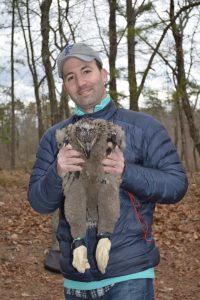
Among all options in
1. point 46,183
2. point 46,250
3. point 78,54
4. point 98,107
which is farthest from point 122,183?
point 46,250

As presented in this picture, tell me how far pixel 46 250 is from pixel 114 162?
24.8 ft

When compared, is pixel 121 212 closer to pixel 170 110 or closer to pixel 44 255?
pixel 44 255

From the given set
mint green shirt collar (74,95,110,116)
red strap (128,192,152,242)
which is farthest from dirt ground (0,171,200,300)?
mint green shirt collar (74,95,110,116)

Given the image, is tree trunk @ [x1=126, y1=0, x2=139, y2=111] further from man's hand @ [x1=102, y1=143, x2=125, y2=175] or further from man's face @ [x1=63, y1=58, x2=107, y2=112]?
man's hand @ [x1=102, y1=143, x2=125, y2=175]

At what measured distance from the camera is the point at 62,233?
9.52 feet

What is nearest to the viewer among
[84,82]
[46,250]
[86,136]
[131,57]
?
[86,136]

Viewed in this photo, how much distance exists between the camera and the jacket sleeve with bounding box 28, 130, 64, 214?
2.70 meters

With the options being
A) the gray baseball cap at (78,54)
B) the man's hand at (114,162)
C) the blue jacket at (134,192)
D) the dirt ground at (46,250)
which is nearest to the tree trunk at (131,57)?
the dirt ground at (46,250)

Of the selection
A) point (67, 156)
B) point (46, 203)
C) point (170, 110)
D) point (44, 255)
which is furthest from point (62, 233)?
point (170, 110)

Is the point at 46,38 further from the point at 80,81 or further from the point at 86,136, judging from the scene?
the point at 86,136

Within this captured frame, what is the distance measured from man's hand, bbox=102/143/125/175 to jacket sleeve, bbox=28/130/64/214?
350 mm

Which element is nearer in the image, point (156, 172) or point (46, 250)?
point (156, 172)

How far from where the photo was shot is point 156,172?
2.76 metres

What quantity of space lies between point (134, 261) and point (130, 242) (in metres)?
0.12
